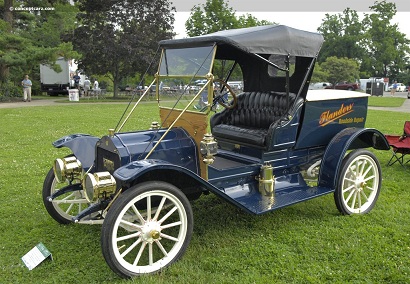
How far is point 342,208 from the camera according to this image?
435cm

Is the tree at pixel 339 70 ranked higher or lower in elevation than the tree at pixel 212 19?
lower

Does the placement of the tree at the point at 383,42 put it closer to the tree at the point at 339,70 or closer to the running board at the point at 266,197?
the tree at the point at 339,70

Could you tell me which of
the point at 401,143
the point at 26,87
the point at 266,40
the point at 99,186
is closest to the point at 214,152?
the point at 99,186

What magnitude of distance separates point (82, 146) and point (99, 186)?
3.88ft

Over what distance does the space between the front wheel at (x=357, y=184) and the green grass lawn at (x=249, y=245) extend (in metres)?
0.14

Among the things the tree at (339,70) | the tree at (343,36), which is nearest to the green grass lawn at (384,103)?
the tree at (339,70)

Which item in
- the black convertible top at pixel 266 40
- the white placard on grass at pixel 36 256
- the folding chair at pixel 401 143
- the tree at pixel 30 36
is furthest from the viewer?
the tree at pixel 30 36

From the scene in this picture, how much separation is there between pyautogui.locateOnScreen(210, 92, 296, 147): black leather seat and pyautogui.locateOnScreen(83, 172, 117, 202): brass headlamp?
5.59ft

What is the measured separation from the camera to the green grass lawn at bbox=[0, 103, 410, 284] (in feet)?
10.5

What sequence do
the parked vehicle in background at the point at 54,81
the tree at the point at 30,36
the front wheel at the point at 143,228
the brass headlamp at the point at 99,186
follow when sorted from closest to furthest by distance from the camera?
the front wheel at the point at 143,228 < the brass headlamp at the point at 99,186 < the tree at the point at 30,36 < the parked vehicle in background at the point at 54,81

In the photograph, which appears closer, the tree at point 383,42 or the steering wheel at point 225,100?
Result: the steering wheel at point 225,100

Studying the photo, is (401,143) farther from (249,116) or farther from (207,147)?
(207,147)

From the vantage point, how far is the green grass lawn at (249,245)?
3.19 meters

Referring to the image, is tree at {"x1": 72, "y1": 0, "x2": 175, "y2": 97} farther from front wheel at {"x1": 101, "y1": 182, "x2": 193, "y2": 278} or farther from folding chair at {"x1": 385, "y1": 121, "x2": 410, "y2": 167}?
front wheel at {"x1": 101, "y1": 182, "x2": 193, "y2": 278}
